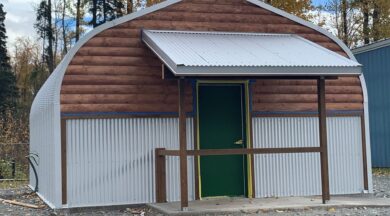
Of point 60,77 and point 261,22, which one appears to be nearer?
point 60,77

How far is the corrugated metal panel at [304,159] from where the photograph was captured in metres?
11.1

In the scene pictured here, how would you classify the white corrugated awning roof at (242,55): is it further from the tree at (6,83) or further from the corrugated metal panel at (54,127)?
the tree at (6,83)

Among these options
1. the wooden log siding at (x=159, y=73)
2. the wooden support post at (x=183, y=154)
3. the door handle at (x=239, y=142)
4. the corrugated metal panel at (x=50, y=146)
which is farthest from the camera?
the door handle at (x=239, y=142)

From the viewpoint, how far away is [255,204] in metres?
9.86

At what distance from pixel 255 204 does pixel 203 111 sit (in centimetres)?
203

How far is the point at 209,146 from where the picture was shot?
1082 centimetres

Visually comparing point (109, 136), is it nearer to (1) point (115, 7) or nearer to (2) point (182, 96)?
(2) point (182, 96)

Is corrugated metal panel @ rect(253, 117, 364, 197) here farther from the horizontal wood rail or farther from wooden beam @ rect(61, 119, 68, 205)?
wooden beam @ rect(61, 119, 68, 205)

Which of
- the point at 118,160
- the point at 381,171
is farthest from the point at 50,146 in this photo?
the point at 381,171

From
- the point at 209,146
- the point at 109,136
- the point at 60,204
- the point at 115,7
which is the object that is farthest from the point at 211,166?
the point at 115,7

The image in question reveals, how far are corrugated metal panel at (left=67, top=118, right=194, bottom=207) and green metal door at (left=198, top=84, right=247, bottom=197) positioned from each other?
31 centimetres

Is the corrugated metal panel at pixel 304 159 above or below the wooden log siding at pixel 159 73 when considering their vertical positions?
below

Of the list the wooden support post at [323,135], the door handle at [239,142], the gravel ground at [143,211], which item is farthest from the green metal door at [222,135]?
the wooden support post at [323,135]

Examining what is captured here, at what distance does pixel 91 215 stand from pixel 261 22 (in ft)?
16.3
